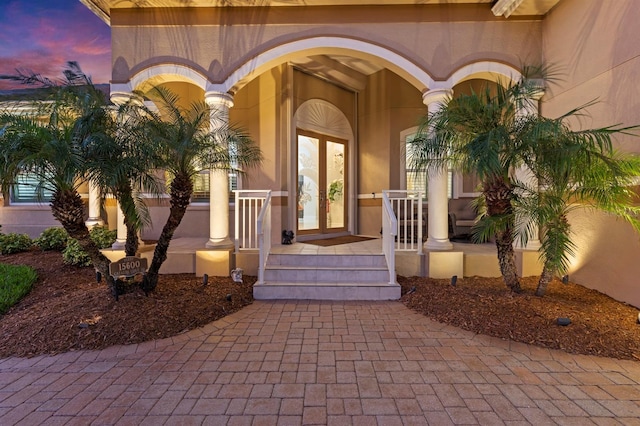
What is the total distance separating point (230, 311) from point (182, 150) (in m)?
2.19

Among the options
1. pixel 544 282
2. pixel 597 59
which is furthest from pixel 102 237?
pixel 597 59

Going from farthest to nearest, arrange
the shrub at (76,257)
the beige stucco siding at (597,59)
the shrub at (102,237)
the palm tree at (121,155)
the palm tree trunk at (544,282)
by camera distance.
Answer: the shrub at (102,237)
the shrub at (76,257)
the palm tree trunk at (544,282)
the beige stucco siding at (597,59)
the palm tree at (121,155)

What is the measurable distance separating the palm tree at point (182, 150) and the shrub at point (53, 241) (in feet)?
13.6

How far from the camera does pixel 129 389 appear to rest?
2404 mm

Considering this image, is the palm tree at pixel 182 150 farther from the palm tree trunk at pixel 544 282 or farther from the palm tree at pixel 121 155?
the palm tree trunk at pixel 544 282

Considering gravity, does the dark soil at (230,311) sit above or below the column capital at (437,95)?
below

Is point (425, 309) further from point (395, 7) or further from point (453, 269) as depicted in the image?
point (395, 7)

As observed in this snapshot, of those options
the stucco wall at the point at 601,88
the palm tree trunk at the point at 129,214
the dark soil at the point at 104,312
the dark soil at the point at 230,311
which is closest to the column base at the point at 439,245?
the dark soil at the point at 230,311

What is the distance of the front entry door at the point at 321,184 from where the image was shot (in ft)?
23.5

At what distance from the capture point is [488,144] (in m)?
3.07

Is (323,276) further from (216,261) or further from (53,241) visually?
(53,241)

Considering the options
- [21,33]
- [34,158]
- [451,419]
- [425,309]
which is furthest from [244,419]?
[21,33]

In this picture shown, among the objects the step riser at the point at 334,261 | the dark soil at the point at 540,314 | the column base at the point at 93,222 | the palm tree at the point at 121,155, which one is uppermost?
the palm tree at the point at 121,155

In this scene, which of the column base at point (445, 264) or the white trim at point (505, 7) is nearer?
the white trim at point (505, 7)
